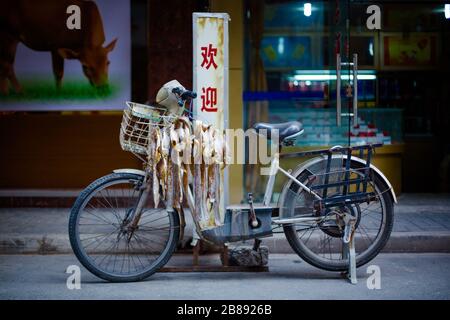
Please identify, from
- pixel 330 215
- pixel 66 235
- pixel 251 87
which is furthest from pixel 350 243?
pixel 251 87

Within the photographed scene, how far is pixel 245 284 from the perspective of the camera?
6.39m

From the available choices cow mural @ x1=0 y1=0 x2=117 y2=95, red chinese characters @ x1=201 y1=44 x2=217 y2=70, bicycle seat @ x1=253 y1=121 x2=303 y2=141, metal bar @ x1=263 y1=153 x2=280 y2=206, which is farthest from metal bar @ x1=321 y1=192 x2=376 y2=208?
cow mural @ x1=0 y1=0 x2=117 y2=95

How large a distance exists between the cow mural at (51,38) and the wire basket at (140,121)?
3.83 meters

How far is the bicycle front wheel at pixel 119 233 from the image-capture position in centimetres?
627

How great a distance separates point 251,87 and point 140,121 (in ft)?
11.7

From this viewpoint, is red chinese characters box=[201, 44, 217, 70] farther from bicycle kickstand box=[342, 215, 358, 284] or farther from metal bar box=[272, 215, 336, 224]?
→ bicycle kickstand box=[342, 215, 358, 284]

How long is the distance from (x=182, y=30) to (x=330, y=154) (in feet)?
11.0

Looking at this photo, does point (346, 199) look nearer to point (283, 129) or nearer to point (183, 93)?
point (283, 129)

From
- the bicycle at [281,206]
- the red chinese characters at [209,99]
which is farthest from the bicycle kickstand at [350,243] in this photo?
the red chinese characters at [209,99]

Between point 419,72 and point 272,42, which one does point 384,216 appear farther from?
point 419,72

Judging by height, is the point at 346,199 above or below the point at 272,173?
below

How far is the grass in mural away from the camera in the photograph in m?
9.95

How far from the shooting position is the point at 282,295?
6.02 meters

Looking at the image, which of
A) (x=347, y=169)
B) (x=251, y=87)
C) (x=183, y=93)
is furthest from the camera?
(x=251, y=87)
